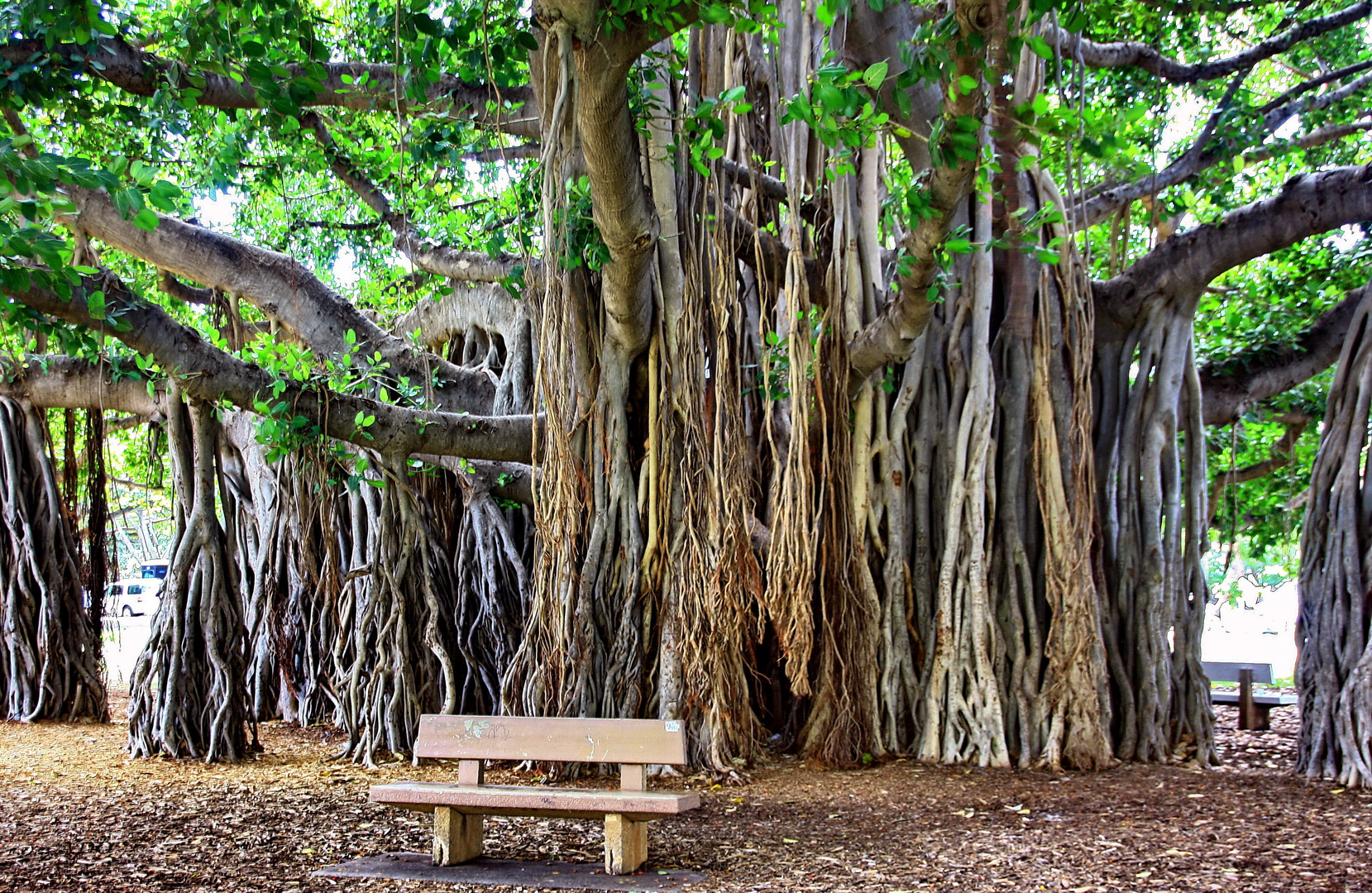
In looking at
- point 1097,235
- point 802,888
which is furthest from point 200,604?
point 1097,235

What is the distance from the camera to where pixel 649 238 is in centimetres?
367

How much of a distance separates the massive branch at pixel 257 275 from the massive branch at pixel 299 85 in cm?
75

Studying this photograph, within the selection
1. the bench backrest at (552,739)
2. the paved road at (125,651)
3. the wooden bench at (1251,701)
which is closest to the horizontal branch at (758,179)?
the bench backrest at (552,739)

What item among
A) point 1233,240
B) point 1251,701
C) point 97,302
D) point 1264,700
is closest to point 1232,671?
point 1264,700

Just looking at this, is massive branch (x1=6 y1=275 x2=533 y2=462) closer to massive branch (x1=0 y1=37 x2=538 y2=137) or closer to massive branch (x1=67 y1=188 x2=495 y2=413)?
massive branch (x1=67 y1=188 x2=495 y2=413)

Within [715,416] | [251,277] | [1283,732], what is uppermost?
[251,277]

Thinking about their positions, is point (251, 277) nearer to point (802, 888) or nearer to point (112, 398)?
point (112, 398)

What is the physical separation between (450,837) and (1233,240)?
154 inches

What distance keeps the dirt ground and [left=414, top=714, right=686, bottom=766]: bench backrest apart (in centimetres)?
30

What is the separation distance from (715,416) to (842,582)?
0.94 m

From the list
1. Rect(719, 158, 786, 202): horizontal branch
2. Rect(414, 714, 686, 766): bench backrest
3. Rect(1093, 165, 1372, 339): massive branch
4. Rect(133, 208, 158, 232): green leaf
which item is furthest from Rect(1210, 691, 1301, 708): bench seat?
Rect(133, 208, 158, 232): green leaf

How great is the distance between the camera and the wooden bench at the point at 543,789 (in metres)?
2.83

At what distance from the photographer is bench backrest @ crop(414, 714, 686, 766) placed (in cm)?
306

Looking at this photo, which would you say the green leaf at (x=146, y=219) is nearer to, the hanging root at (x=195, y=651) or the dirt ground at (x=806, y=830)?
the dirt ground at (x=806, y=830)
